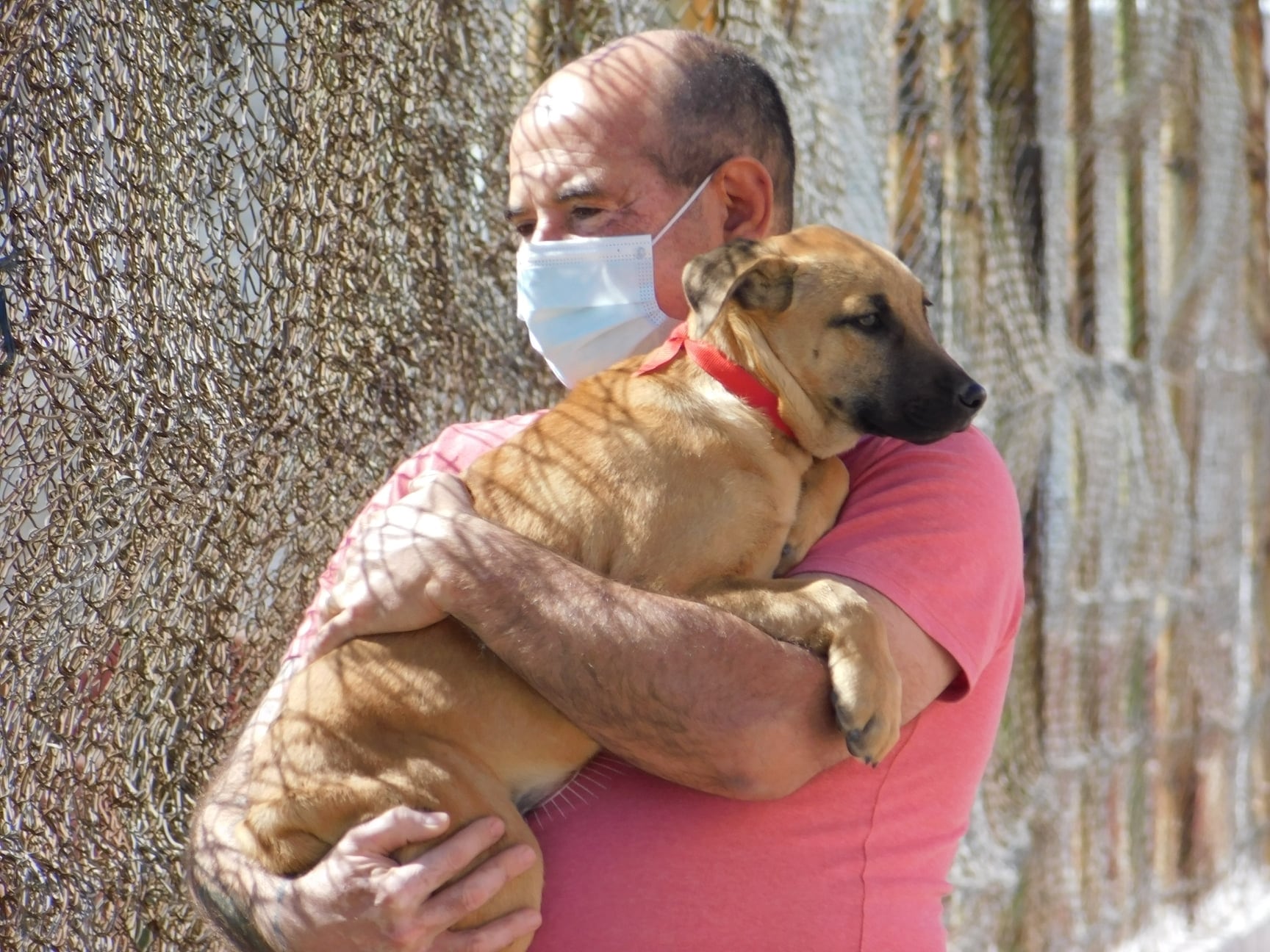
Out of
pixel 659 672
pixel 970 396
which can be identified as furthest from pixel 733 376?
pixel 659 672

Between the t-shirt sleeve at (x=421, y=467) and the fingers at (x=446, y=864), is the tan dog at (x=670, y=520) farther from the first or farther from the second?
the t-shirt sleeve at (x=421, y=467)

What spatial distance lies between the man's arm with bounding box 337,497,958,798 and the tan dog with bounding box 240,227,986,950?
0.07 meters

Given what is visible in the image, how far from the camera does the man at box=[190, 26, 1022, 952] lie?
174 cm

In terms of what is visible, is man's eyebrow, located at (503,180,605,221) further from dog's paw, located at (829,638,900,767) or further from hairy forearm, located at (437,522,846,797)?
dog's paw, located at (829,638,900,767)

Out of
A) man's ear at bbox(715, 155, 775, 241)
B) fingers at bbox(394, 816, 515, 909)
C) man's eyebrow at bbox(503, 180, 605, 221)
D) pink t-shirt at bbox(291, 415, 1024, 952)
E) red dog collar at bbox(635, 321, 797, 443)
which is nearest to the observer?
fingers at bbox(394, 816, 515, 909)

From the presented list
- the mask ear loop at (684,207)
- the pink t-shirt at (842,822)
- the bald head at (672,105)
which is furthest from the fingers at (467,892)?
the bald head at (672,105)

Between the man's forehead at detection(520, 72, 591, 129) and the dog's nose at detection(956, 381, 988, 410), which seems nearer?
the dog's nose at detection(956, 381, 988, 410)

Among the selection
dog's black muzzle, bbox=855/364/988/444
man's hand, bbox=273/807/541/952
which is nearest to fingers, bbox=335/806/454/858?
man's hand, bbox=273/807/541/952

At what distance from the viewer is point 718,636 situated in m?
1.75

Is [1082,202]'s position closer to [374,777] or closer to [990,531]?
[990,531]

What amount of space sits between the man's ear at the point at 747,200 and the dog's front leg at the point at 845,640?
844 mm

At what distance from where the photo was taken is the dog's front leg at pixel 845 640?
1.76 m

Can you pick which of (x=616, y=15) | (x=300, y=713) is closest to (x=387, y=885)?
(x=300, y=713)

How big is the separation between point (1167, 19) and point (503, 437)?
4528 millimetres
